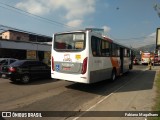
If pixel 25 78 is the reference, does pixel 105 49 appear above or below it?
above

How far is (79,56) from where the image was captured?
420 inches

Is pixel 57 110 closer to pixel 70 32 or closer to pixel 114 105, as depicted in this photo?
pixel 114 105

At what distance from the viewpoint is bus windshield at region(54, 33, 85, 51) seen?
35.4 feet

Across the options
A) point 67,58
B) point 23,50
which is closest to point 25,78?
point 67,58

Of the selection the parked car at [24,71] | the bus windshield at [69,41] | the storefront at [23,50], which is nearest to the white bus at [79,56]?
the bus windshield at [69,41]

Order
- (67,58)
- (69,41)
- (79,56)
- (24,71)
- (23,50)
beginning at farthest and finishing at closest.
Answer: (23,50) < (24,71) < (69,41) < (67,58) < (79,56)

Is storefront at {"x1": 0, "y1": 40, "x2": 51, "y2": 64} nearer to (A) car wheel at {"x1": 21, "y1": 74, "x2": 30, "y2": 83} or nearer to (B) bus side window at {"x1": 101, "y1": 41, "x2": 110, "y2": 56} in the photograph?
(A) car wheel at {"x1": 21, "y1": 74, "x2": 30, "y2": 83}

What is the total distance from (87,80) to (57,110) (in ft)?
10.9

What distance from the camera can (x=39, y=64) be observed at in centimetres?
1484

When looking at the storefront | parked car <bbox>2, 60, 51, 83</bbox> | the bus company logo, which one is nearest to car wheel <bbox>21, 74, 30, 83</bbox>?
parked car <bbox>2, 60, 51, 83</bbox>

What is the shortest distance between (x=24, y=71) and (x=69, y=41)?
4.15m

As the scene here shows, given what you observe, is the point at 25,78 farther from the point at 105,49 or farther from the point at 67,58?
the point at 105,49

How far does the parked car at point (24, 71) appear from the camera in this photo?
1301cm

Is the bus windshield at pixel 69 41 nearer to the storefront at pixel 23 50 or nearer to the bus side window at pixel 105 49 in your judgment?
the bus side window at pixel 105 49
